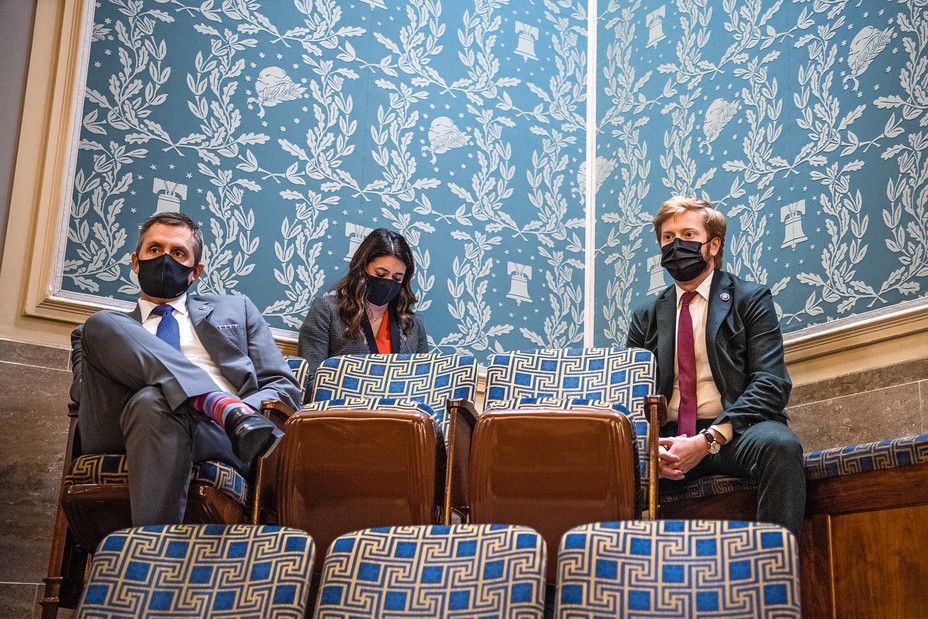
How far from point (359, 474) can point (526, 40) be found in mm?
2126

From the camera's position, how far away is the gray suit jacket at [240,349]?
2.36m

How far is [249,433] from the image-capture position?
194cm

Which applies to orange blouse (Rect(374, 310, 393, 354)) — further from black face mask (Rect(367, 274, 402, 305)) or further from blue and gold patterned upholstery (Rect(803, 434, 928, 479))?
blue and gold patterned upholstery (Rect(803, 434, 928, 479))

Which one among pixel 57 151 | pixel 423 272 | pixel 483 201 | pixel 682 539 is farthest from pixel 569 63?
pixel 682 539

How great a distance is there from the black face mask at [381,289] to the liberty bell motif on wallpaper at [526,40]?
1137 mm

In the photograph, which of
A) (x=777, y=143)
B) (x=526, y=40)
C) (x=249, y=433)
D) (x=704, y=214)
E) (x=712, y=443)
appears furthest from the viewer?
(x=526, y=40)

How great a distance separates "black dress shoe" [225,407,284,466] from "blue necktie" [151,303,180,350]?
429mm

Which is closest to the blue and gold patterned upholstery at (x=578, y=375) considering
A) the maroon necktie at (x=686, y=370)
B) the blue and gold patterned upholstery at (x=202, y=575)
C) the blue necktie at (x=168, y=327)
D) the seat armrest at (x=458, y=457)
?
the maroon necktie at (x=686, y=370)

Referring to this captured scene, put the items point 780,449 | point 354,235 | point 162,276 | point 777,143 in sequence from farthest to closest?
point 354,235 < point 777,143 < point 162,276 < point 780,449

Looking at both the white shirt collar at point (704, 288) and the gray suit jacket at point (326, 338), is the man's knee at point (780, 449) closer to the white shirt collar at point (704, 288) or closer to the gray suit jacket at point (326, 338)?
the white shirt collar at point (704, 288)

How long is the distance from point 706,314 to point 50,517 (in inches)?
67.5

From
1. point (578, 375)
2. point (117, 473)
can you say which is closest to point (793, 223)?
point (578, 375)

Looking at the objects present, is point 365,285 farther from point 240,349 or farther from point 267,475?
point 267,475

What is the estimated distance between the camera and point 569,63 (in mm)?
3730
